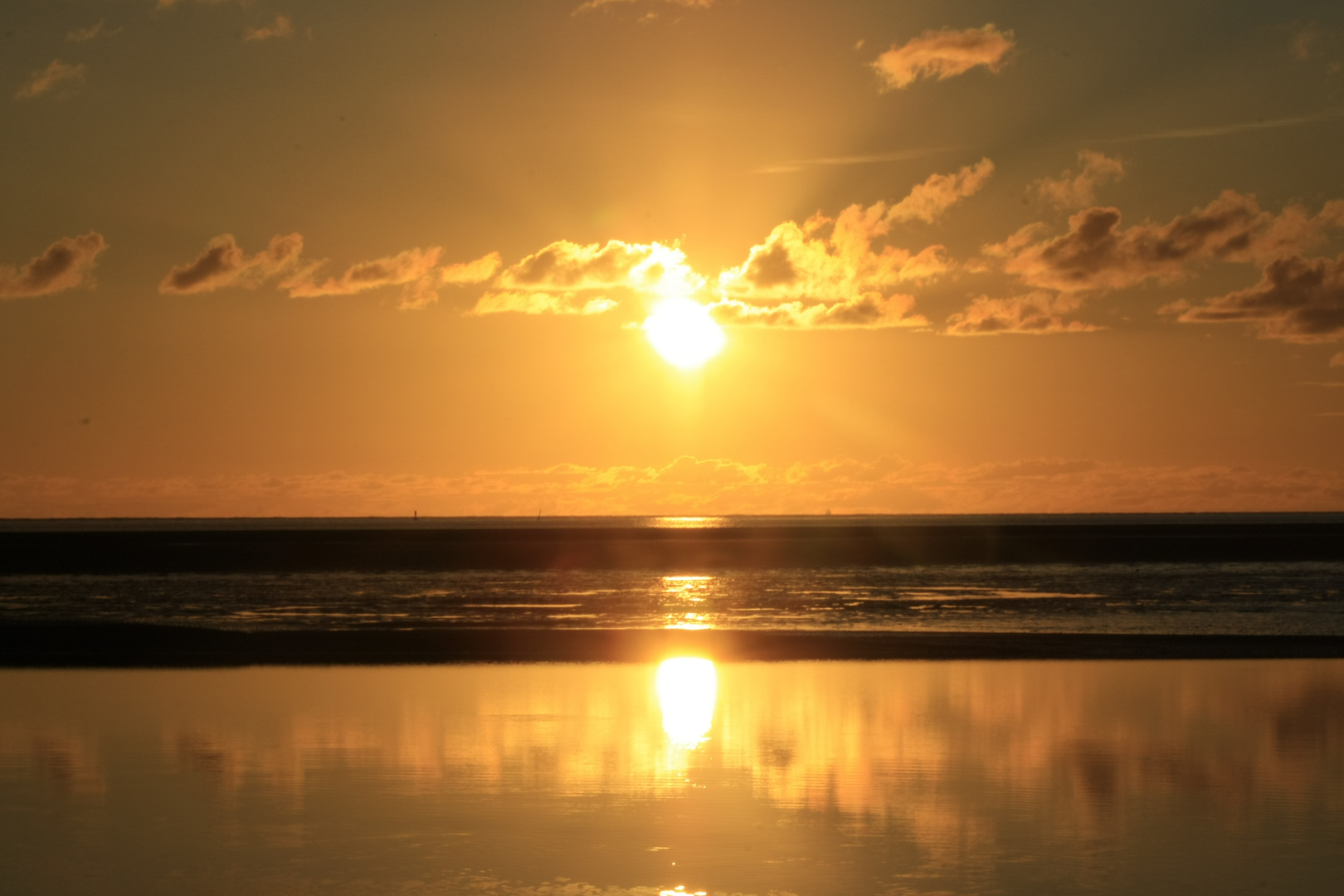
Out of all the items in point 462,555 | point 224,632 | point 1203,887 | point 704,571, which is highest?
point 462,555

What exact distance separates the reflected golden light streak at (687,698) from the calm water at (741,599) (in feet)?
32.5

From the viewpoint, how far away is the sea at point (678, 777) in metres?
11.7

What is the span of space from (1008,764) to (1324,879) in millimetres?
5248

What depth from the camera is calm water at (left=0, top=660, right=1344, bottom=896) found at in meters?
11.7

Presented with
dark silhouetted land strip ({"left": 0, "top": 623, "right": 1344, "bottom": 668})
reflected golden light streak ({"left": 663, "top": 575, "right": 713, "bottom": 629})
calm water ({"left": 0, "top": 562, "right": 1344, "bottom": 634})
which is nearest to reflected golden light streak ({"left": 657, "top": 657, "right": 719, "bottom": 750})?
dark silhouetted land strip ({"left": 0, "top": 623, "right": 1344, "bottom": 668})

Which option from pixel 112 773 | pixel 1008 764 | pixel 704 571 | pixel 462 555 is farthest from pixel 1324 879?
pixel 462 555

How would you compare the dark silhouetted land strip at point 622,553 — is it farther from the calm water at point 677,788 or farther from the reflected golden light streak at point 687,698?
the calm water at point 677,788

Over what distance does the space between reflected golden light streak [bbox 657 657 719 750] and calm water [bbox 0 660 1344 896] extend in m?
0.11

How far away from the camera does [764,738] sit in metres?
18.4

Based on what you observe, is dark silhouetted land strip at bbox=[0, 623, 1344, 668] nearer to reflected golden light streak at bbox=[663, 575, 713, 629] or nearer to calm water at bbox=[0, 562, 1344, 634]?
calm water at bbox=[0, 562, 1344, 634]

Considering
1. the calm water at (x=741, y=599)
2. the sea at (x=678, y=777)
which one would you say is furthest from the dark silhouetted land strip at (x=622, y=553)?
the sea at (x=678, y=777)

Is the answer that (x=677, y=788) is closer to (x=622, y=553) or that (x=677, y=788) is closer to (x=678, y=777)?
(x=678, y=777)

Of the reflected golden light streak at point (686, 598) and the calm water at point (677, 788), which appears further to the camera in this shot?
the reflected golden light streak at point (686, 598)

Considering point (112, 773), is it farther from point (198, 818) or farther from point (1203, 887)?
point (1203, 887)
